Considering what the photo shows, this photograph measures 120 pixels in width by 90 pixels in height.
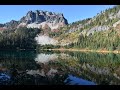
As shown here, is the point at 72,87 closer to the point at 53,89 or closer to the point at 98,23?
the point at 53,89

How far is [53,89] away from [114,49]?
46.7 meters

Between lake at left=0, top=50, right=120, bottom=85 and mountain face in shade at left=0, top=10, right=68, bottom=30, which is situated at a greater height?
mountain face in shade at left=0, top=10, right=68, bottom=30

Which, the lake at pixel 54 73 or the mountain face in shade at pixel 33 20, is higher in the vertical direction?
the mountain face in shade at pixel 33 20

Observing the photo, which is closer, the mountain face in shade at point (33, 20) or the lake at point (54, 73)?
the lake at point (54, 73)

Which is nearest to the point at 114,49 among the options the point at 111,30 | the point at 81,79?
the point at 111,30

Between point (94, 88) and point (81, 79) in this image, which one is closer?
point (94, 88)

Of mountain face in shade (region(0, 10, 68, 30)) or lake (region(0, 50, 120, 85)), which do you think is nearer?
lake (region(0, 50, 120, 85))

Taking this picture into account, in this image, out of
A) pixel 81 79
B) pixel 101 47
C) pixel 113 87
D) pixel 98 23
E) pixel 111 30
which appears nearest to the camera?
pixel 113 87

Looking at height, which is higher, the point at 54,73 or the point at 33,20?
the point at 33,20

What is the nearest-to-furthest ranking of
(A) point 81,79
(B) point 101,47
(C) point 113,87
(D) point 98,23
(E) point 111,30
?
(C) point 113,87 → (A) point 81,79 → (B) point 101,47 → (E) point 111,30 → (D) point 98,23

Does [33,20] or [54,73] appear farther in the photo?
[33,20]
